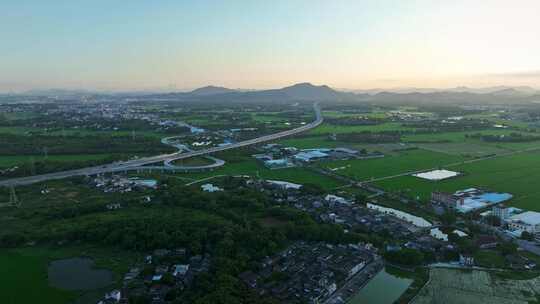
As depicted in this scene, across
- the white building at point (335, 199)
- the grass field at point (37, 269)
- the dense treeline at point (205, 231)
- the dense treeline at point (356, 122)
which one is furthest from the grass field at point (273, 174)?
the dense treeline at point (356, 122)

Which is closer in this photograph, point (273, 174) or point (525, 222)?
point (525, 222)

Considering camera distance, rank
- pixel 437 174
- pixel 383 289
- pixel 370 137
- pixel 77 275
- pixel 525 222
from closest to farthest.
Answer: pixel 383 289 < pixel 77 275 < pixel 525 222 < pixel 437 174 < pixel 370 137

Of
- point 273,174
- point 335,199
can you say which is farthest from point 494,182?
point 273,174

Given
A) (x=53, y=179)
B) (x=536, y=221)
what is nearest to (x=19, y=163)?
(x=53, y=179)

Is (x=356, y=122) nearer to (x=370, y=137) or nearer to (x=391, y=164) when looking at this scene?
(x=370, y=137)

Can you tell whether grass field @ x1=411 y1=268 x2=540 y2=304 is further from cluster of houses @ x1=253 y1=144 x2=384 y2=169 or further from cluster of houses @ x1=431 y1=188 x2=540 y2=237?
cluster of houses @ x1=253 y1=144 x2=384 y2=169

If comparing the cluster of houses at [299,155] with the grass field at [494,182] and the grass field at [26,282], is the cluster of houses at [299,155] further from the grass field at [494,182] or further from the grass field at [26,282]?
the grass field at [26,282]

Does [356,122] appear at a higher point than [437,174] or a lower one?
higher
